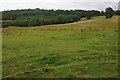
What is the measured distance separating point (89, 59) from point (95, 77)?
340cm

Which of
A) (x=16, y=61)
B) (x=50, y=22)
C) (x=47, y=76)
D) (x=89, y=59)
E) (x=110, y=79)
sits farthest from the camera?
(x=50, y=22)

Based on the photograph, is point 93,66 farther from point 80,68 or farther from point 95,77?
point 95,77

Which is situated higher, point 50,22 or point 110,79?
point 50,22

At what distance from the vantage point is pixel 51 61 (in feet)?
34.5

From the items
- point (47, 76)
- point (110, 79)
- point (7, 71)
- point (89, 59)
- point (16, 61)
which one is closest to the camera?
point (110, 79)

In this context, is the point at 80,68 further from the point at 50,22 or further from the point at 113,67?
the point at 50,22

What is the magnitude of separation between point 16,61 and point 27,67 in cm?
Answer: 211

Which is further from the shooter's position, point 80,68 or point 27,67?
point 27,67

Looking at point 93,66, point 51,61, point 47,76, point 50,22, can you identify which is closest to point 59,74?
point 47,76

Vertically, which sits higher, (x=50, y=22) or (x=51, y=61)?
(x=50, y=22)

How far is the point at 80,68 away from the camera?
8.33 m

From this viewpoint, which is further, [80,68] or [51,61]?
[51,61]

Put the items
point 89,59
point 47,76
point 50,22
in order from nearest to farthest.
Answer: point 47,76
point 89,59
point 50,22

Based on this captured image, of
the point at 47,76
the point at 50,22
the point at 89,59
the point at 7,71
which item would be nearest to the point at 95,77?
the point at 47,76
